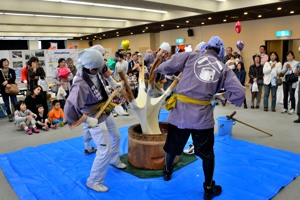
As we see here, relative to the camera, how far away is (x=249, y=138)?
153 inches

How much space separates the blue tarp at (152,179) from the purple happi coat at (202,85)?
0.70 metres

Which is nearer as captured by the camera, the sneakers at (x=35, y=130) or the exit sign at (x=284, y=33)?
the sneakers at (x=35, y=130)

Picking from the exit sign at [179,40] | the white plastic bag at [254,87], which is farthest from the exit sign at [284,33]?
the exit sign at [179,40]

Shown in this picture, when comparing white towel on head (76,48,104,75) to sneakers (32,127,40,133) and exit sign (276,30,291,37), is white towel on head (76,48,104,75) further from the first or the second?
exit sign (276,30,291,37)

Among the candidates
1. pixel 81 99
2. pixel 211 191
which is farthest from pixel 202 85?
pixel 81 99

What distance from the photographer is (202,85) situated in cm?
208

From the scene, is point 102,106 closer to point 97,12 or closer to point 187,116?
point 187,116

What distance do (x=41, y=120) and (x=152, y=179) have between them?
123 inches

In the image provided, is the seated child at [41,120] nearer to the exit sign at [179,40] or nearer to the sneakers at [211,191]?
the sneakers at [211,191]

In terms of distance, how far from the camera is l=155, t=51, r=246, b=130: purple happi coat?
2.08 metres

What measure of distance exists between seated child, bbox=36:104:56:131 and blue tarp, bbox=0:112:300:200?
128cm

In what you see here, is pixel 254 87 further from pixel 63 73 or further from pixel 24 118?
pixel 24 118

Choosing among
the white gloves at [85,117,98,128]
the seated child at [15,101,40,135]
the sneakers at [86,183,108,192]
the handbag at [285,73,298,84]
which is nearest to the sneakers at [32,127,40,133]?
the seated child at [15,101,40,135]

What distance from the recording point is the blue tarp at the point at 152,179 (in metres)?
2.35
